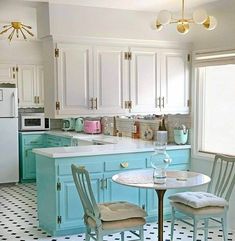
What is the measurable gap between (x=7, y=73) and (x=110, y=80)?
348cm

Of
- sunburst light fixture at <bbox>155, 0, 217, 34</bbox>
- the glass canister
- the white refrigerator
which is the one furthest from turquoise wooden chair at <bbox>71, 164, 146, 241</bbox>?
the white refrigerator

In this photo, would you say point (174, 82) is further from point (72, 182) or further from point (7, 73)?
point (7, 73)

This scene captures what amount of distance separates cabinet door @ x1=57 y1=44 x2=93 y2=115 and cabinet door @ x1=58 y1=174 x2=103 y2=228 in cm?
73

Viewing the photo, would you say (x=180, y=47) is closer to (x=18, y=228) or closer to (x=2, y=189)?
(x=18, y=228)

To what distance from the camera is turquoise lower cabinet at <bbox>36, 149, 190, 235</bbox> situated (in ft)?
15.1

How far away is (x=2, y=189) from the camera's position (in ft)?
23.7

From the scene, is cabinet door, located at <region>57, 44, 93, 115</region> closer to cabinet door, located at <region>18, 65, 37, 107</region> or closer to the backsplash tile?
the backsplash tile

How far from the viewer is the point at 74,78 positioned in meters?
4.71

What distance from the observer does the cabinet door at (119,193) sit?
4.82m

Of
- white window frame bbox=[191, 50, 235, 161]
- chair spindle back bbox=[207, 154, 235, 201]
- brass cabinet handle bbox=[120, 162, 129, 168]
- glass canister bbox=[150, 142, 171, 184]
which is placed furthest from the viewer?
white window frame bbox=[191, 50, 235, 161]

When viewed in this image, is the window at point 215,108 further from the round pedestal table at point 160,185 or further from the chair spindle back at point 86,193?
the chair spindle back at point 86,193

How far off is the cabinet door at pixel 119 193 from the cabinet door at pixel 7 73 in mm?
3665

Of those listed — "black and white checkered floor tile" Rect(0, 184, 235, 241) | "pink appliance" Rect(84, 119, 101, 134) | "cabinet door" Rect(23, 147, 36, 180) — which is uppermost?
"pink appliance" Rect(84, 119, 101, 134)

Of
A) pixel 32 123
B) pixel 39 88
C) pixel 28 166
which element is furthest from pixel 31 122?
pixel 28 166
